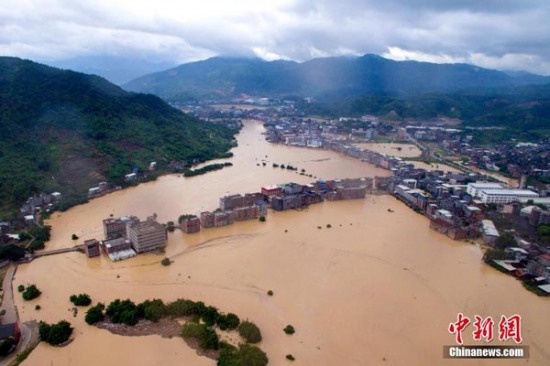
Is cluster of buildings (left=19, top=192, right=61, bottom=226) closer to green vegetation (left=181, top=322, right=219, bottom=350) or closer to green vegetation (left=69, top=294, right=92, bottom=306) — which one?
green vegetation (left=69, top=294, right=92, bottom=306)

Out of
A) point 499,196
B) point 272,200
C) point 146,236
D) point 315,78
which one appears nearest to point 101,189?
point 146,236

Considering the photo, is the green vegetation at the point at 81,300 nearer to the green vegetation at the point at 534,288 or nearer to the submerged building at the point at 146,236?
the submerged building at the point at 146,236

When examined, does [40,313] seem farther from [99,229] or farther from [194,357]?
[99,229]

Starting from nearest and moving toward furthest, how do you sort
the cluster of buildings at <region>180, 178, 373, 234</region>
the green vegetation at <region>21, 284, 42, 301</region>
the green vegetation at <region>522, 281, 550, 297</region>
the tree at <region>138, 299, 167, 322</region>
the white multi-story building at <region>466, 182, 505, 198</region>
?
the tree at <region>138, 299, 167, 322</region> → the green vegetation at <region>21, 284, 42, 301</region> → the green vegetation at <region>522, 281, 550, 297</region> → the cluster of buildings at <region>180, 178, 373, 234</region> → the white multi-story building at <region>466, 182, 505, 198</region>

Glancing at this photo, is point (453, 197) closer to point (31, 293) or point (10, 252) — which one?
point (31, 293)

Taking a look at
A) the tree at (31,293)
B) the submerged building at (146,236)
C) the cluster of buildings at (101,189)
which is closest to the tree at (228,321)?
the submerged building at (146,236)

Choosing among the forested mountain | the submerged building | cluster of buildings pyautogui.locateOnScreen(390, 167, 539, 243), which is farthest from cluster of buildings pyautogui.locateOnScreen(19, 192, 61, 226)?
cluster of buildings pyautogui.locateOnScreen(390, 167, 539, 243)

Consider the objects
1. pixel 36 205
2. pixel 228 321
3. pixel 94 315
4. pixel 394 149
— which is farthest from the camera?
pixel 394 149
